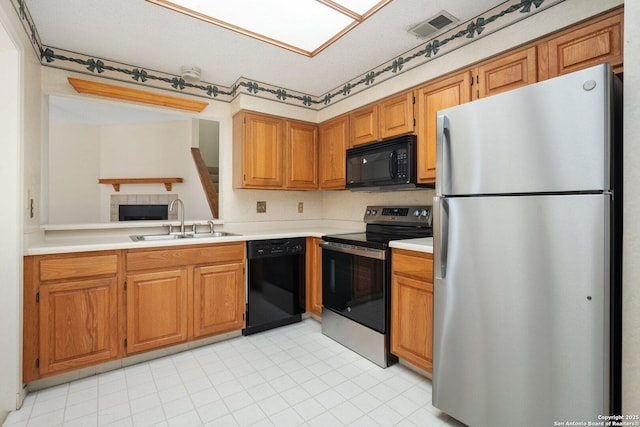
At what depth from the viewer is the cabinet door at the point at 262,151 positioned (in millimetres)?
2939

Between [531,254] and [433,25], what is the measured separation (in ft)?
5.27

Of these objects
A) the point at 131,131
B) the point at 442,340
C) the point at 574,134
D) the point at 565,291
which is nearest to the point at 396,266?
the point at 442,340

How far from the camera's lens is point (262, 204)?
3328 mm

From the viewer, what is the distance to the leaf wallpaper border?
1831 mm

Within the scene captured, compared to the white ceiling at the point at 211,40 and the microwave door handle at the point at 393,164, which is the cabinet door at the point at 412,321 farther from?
the white ceiling at the point at 211,40

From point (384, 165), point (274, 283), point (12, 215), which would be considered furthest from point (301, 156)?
point (12, 215)

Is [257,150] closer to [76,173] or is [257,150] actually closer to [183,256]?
[183,256]

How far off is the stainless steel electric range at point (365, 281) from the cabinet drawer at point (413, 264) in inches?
2.8

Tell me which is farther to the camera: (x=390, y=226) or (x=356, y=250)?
(x=390, y=226)

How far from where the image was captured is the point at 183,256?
2.31 m

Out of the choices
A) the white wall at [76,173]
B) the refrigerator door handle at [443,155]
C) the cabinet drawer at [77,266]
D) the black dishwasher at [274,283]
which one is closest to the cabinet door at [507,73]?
the refrigerator door handle at [443,155]

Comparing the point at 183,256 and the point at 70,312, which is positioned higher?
the point at 183,256

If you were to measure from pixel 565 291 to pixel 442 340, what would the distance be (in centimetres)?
62

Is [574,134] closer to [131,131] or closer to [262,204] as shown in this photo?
[262,204]
